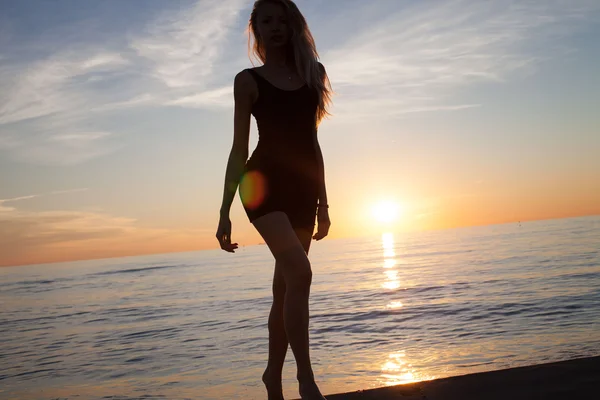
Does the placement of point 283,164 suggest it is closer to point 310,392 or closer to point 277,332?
point 277,332

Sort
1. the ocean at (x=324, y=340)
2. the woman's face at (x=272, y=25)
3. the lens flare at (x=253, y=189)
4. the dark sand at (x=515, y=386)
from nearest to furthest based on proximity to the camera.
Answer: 1. the dark sand at (x=515, y=386)
2. the lens flare at (x=253, y=189)
3. the woman's face at (x=272, y=25)
4. the ocean at (x=324, y=340)

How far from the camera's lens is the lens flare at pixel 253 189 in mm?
2900

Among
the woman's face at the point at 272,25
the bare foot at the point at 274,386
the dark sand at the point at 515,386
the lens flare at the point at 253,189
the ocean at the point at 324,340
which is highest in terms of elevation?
the woman's face at the point at 272,25

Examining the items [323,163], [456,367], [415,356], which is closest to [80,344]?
[415,356]

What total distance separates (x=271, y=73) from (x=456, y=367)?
484 centimetres

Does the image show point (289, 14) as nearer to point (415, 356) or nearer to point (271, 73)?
point (271, 73)

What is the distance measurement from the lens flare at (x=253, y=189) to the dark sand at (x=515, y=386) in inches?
47.7

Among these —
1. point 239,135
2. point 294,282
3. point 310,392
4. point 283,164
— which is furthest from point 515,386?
point 239,135

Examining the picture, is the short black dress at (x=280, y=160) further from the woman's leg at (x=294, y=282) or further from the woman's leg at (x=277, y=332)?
the woman's leg at (x=277, y=332)

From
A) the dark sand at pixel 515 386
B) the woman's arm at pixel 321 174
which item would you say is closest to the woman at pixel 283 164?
the woman's arm at pixel 321 174

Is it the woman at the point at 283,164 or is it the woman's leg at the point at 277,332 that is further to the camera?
the woman's leg at the point at 277,332

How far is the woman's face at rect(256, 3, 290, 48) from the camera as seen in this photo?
3.07 m

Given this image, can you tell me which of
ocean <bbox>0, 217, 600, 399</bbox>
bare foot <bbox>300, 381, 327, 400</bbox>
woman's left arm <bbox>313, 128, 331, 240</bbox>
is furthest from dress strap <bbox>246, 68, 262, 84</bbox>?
ocean <bbox>0, 217, 600, 399</bbox>

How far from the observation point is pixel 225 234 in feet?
9.79
